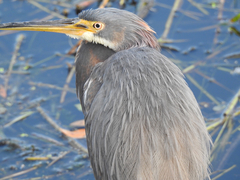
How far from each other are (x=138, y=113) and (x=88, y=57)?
863mm

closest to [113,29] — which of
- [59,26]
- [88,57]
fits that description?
[88,57]

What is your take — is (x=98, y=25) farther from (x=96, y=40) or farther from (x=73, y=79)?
(x=73, y=79)

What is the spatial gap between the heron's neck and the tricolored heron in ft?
0.27

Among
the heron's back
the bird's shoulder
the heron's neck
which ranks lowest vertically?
the heron's back

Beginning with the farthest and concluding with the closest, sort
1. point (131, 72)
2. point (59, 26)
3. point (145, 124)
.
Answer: point (59, 26) → point (131, 72) → point (145, 124)

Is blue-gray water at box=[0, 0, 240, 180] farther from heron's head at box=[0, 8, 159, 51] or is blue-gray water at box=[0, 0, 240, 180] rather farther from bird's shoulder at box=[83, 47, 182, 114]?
heron's head at box=[0, 8, 159, 51]

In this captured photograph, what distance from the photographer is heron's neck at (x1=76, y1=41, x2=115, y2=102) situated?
2.96 meters

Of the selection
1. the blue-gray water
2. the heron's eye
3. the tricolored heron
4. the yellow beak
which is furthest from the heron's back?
the blue-gray water

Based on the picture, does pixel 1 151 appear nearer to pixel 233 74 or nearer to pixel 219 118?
pixel 219 118

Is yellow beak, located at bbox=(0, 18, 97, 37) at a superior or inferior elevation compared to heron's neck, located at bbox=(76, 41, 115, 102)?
superior

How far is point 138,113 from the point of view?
7.75ft

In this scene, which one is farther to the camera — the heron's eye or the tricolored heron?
the heron's eye

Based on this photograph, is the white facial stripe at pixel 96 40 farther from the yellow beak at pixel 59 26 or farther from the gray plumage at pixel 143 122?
the gray plumage at pixel 143 122

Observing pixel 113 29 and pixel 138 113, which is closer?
pixel 138 113
